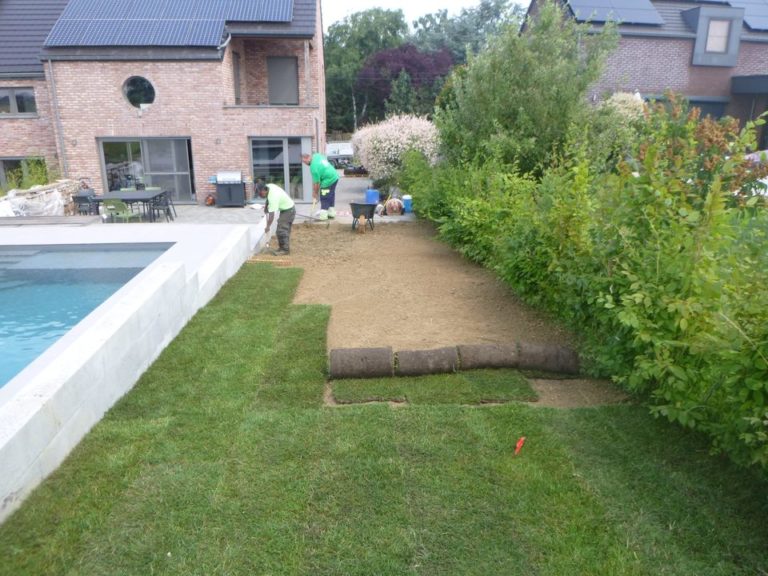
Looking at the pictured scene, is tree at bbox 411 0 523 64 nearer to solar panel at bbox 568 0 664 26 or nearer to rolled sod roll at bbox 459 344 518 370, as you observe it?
solar panel at bbox 568 0 664 26

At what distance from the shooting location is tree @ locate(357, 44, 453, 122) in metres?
48.6

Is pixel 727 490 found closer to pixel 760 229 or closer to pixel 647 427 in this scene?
pixel 647 427

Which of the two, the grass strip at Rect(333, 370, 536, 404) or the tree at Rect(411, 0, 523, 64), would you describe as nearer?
the grass strip at Rect(333, 370, 536, 404)

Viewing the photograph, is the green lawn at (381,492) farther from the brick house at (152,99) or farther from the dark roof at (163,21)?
the dark roof at (163,21)

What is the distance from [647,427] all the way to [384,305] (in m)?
3.73

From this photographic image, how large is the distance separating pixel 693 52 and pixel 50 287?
80.3 feet

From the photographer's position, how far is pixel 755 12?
80.7 feet

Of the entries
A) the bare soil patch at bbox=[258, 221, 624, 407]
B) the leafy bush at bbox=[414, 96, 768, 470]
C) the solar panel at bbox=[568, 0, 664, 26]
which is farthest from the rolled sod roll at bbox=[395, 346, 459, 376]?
the solar panel at bbox=[568, 0, 664, 26]

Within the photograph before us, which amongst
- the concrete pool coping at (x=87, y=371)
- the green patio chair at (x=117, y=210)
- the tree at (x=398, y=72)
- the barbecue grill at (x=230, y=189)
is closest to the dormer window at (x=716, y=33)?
the barbecue grill at (x=230, y=189)

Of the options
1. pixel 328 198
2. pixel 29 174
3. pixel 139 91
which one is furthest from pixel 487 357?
pixel 29 174

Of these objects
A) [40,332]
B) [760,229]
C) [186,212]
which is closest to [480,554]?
[760,229]

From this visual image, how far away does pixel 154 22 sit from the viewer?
18.1 metres

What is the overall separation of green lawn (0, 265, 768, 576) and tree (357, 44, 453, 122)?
45632 mm

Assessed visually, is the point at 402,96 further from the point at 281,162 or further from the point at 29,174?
the point at 29,174
